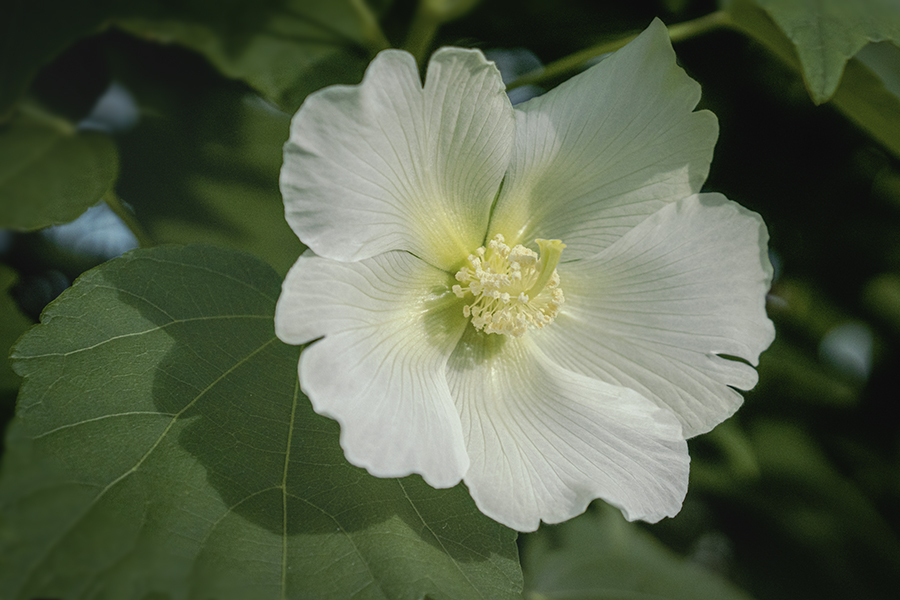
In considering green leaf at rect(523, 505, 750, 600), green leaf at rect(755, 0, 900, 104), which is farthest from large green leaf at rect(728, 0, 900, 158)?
green leaf at rect(523, 505, 750, 600)

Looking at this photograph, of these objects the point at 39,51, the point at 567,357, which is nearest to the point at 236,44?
the point at 39,51

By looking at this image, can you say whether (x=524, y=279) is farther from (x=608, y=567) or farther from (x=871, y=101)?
(x=608, y=567)

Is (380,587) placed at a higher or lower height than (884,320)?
higher

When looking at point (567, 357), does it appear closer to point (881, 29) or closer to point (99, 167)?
point (881, 29)

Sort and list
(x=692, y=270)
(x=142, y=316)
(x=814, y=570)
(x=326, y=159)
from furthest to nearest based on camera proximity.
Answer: (x=814, y=570) → (x=692, y=270) → (x=142, y=316) → (x=326, y=159)

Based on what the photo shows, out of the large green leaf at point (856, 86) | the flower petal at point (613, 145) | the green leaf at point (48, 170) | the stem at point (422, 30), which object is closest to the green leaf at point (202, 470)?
the green leaf at point (48, 170)

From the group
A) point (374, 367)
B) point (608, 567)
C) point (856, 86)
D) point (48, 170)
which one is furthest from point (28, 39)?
point (608, 567)
